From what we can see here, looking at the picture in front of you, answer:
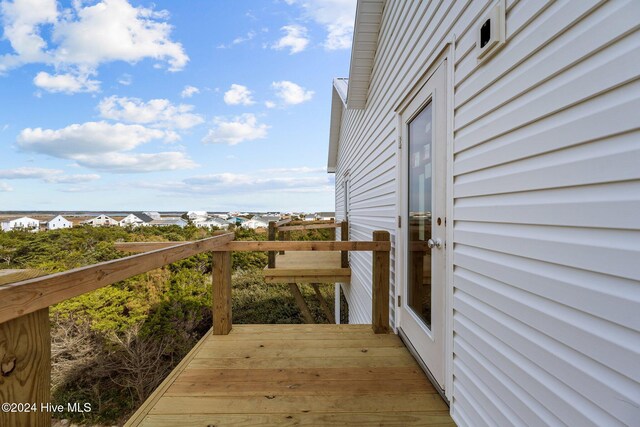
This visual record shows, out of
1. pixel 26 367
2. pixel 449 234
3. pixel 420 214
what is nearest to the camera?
pixel 26 367

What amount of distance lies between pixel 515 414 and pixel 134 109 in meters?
22.8

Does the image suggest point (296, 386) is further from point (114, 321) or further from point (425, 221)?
point (114, 321)

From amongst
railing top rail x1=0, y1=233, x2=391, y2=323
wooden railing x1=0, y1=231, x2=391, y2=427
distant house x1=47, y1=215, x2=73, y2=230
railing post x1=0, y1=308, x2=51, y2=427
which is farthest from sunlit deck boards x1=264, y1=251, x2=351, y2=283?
distant house x1=47, y1=215, x2=73, y2=230

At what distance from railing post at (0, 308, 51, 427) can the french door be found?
77.3 inches

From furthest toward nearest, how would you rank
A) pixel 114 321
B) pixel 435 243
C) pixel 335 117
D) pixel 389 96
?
pixel 335 117 → pixel 114 321 → pixel 389 96 → pixel 435 243

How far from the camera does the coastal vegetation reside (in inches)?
245

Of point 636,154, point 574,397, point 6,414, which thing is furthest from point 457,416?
point 6,414

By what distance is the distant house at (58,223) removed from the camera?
1067 centimetres

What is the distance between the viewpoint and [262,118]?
16.5m

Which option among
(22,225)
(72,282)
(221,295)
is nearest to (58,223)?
(22,225)

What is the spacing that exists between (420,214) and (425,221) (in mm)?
126

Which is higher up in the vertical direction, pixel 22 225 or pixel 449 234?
pixel 449 234

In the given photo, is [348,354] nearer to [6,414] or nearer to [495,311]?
[495,311]

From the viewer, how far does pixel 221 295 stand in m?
2.92
